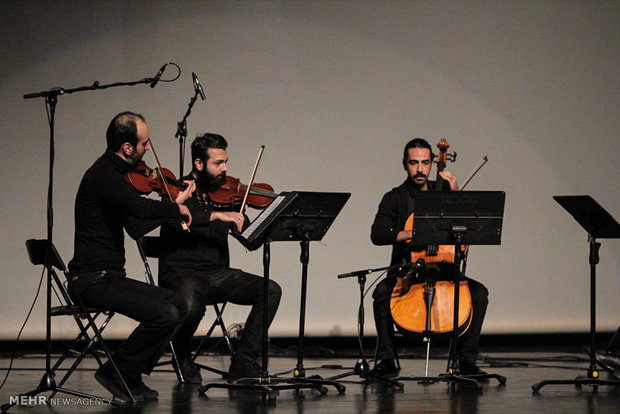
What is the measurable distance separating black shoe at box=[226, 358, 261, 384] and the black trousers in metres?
0.74

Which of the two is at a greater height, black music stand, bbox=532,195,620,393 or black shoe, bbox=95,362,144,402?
black music stand, bbox=532,195,620,393

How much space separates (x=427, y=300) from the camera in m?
4.15

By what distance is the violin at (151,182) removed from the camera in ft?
13.4

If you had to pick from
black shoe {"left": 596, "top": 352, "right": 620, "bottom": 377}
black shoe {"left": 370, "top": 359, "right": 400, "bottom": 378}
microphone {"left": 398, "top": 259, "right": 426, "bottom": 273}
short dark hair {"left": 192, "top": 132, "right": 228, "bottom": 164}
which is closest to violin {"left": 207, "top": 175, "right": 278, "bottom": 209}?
short dark hair {"left": 192, "top": 132, "right": 228, "bottom": 164}

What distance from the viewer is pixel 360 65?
6.12m

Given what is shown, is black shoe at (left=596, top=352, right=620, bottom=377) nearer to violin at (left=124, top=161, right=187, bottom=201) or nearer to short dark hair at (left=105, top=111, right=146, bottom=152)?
violin at (left=124, top=161, right=187, bottom=201)

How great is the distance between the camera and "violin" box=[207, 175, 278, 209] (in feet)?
14.2

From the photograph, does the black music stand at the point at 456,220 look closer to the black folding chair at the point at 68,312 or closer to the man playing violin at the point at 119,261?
the man playing violin at the point at 119,261

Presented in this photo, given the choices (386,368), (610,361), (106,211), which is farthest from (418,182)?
(106,211)

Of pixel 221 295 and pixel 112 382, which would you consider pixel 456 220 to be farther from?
pixel 112 382

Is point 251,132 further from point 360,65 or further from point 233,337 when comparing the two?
point 233,337

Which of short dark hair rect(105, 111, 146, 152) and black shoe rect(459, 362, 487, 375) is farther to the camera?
black shoe rect(459, 362, 487, 375)

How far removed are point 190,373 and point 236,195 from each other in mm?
950

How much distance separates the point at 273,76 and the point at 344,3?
744mm
